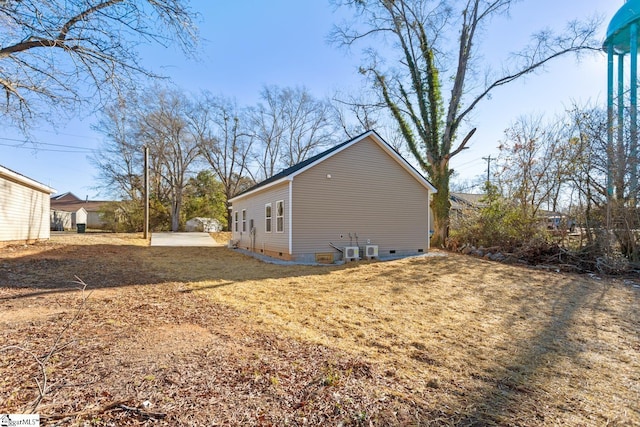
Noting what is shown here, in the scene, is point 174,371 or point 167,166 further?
point 167,166

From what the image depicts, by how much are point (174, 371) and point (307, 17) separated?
13.2 metres

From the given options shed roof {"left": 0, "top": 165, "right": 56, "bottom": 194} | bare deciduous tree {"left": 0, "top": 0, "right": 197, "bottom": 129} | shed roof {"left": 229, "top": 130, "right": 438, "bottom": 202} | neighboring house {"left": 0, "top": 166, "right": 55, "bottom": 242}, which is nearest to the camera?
bare deciduous tree {"left": 0, "top": 0, "right": 197, "bottom": 129}

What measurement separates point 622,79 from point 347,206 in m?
11.7

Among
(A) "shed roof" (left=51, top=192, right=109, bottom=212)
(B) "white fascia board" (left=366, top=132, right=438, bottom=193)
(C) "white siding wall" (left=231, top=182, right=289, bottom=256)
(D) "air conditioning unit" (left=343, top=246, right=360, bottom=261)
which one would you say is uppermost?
(A) "shed roof" (left=51, top=192, right=109, bottom=212)

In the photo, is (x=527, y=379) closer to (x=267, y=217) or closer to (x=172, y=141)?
(x=267, y=217)

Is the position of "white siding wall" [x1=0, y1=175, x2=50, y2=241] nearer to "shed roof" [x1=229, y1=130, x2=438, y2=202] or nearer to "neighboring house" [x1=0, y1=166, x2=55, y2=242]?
"neighboring house" [x1=0, y1=166, x2=55, y2=242]

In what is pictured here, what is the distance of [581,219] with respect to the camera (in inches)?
432

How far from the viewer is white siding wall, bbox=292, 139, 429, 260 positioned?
11109 mm

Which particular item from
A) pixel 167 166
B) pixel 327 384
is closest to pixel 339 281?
pixel 327 384

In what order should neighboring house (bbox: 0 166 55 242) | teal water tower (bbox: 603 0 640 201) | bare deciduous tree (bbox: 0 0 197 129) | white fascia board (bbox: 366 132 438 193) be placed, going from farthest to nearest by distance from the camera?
white fascia board (bbox: 366 132 438 193) → neighboring house (bbox: 0 166 55 242) → teal water tower (bbox: 603 0 640 201) → bare deciduous tree (bbox: 0 0 197 129)

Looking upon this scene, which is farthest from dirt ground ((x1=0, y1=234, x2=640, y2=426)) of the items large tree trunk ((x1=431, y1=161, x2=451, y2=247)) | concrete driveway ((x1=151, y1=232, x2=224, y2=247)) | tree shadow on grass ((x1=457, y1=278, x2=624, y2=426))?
concrete driveway ((x1=151, y1=232, x2=224, y2=247))

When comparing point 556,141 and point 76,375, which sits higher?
point 556,141

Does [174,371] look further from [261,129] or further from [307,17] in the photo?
[261,129]

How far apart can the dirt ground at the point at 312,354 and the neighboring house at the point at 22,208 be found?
6880 mm
